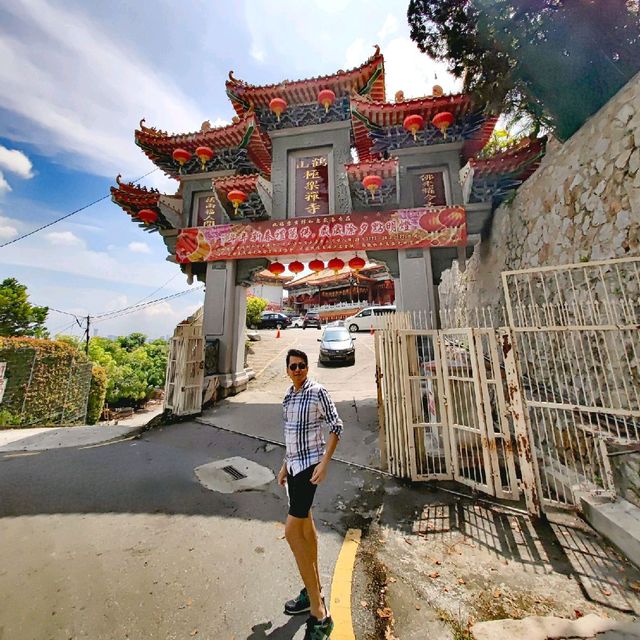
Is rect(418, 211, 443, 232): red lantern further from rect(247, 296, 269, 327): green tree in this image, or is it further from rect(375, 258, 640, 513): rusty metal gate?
rect(247, 296, 269, 327): green tree

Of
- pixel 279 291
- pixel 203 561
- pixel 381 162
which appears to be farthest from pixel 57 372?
pixel 279 291

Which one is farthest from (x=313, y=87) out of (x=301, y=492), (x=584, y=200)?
(x=301, y=492)

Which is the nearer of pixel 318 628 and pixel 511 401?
pixel 318 628

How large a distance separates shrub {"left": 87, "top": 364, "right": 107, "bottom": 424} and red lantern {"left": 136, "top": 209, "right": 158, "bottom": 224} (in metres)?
9.41

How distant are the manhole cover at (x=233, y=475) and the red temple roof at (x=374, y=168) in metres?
7.53

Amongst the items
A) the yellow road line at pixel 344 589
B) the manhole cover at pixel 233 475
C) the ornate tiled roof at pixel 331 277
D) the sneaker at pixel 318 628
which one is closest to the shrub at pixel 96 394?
the manhole cover at pixel 233 475

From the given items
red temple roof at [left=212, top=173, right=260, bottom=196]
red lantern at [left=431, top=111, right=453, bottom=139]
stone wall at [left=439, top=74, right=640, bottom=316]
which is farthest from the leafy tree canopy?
red temple roof at [left=212, top=173, right=260, bottom=196]

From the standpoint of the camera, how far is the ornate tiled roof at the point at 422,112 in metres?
8.02

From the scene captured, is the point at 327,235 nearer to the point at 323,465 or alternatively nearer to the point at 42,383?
the point at 323,465

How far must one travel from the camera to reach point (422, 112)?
830 cm

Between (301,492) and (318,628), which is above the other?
(301,492)

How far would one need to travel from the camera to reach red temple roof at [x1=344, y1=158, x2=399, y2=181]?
7.85 m

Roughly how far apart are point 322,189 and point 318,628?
995 centimetres

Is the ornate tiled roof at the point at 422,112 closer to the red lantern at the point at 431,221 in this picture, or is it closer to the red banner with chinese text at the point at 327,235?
the red banner with chinese text at the point at 327,235
